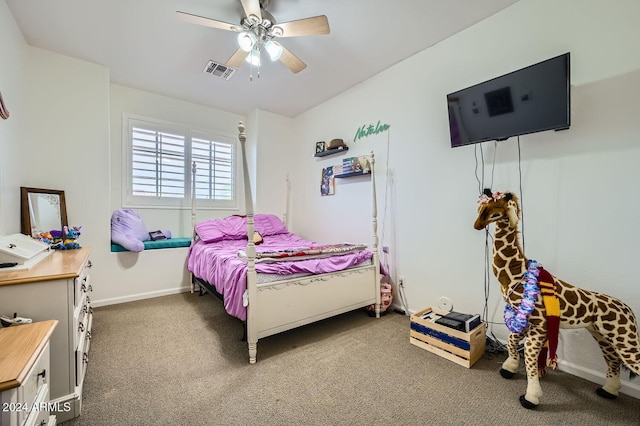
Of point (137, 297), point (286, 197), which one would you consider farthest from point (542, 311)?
point (137, 297)

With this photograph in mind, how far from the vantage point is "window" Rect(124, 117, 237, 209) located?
3521mm

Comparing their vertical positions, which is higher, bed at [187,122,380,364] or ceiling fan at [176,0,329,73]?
ceiling fan at [176,0,329,73]

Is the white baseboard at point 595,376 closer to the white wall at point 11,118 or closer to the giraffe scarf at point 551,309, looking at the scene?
the giraffe scarf at point 551,309

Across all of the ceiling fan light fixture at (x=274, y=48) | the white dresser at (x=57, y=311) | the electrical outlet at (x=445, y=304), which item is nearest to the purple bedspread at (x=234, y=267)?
the electrical outlet at (x=445, y=304)

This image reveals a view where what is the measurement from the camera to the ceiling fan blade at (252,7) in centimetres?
179

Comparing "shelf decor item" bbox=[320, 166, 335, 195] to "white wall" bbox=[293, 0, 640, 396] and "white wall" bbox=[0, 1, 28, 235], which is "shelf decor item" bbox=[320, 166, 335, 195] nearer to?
"white wall" bbox=[293, 0, 640, 396]

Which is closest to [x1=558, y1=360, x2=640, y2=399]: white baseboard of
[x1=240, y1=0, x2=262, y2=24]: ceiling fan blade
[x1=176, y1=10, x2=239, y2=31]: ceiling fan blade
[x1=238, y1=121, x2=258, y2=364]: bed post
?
[x1=238, y1=121, x2=258, y2=364]: bed post

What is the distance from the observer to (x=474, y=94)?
2.04 meters

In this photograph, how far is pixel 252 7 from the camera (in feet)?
6.00

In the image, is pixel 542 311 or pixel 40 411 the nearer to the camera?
pixel 40 411

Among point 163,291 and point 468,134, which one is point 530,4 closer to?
point 468,134

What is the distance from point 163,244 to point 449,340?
3258 mm

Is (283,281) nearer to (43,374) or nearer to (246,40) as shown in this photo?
(43,374)

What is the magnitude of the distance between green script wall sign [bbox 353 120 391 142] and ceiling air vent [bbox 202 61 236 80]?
159 centimetres
